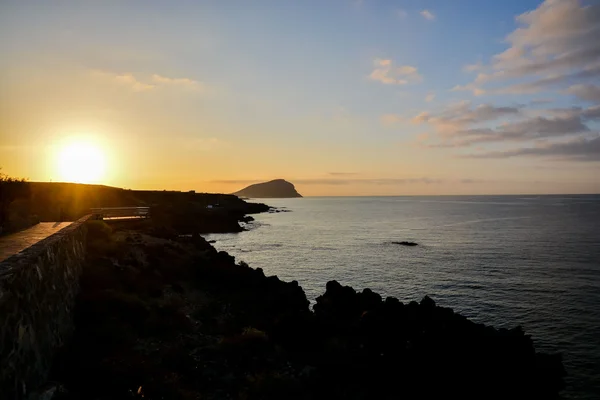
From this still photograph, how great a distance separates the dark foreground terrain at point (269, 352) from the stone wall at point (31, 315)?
2.59 feet

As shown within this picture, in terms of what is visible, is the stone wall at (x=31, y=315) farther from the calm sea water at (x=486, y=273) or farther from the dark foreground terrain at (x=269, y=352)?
the calm sea water at (x=486, y=273)

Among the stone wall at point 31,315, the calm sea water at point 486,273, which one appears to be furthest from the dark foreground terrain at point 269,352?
the calm sea water at point 486,273

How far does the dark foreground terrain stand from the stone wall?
79cm

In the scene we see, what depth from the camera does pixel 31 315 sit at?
10.0 metres

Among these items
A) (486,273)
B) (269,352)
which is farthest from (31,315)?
(486,273)

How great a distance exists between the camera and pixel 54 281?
13.3 metres

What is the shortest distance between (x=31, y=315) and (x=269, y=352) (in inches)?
356

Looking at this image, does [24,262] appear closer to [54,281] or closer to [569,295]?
[54,281]

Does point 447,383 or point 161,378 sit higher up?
point 161,378

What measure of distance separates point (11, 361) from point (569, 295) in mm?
41473

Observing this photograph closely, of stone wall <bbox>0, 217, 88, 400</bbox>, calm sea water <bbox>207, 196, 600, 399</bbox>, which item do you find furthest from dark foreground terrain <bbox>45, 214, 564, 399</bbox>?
calm sea water <bbox>207, 196, 600, 399</bbox>

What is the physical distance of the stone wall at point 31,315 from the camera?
26.8 ft

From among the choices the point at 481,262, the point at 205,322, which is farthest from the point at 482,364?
the point at 481,262

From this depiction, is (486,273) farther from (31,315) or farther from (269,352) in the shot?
(31,315)
